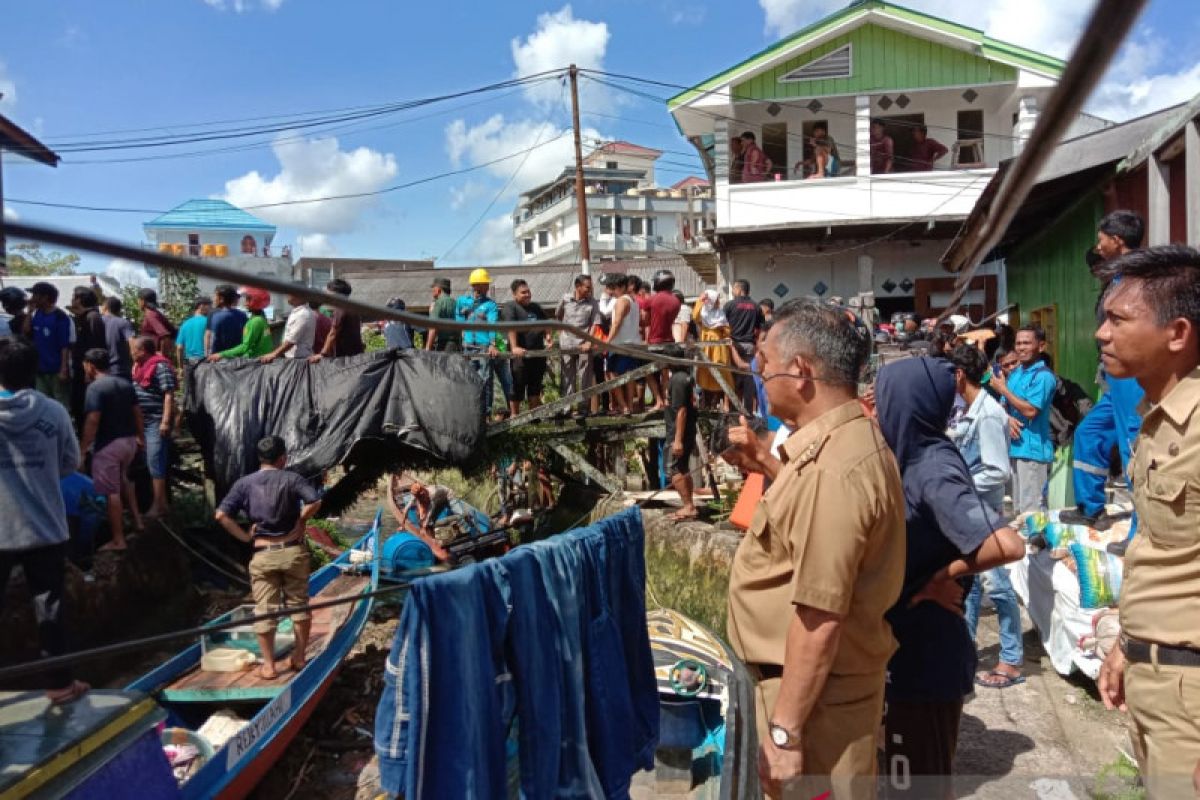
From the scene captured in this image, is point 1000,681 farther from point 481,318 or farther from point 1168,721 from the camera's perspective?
point 481,318

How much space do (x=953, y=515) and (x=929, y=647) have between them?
47 cm

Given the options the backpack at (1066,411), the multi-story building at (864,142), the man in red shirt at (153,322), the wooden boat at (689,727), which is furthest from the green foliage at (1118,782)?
the multi-story building at (864,142)

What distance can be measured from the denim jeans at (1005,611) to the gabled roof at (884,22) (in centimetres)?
1350

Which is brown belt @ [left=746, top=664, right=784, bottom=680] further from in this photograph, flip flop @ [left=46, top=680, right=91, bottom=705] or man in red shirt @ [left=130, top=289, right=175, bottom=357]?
man in red shirt @ [left=130, top=289, right=175, bottom=357]

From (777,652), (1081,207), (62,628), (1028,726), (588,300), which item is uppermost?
(1081,207)

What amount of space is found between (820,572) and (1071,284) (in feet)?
27.6

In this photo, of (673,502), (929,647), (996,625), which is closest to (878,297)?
(673,502)

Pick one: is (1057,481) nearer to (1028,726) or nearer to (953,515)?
(1028,726)

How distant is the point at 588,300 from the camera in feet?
31.7

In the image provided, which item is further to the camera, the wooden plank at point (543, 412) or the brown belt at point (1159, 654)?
the wooden plank at point (543, 412)

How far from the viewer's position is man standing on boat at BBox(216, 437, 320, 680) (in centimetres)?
621

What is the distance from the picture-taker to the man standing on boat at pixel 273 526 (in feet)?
20.4

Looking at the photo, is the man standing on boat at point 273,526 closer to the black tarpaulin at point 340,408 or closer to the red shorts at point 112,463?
the black tarpaulin at point 340,408

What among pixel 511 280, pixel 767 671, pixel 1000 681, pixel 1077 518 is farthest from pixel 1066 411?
pixel 511 280
